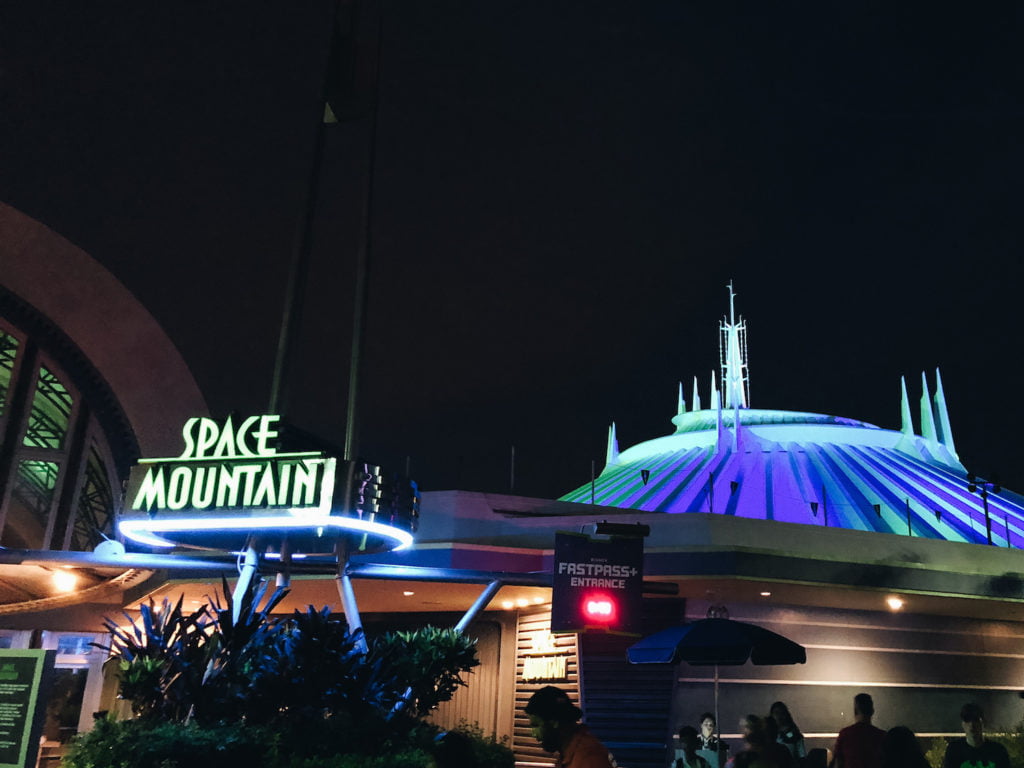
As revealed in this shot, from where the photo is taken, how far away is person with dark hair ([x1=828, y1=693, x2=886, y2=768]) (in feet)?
26.9

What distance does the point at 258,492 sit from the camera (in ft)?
44.8

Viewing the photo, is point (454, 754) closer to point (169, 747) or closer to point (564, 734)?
point (564, 734)

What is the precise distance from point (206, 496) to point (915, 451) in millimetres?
37502

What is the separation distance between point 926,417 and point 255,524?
137 ft

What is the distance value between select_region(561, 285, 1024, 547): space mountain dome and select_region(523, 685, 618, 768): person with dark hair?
70.1ft

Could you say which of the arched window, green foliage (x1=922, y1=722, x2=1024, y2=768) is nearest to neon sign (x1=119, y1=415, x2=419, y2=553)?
the arched window

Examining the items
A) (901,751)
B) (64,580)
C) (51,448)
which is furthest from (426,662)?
(51,448)

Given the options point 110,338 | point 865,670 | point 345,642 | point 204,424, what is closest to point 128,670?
point 345,642

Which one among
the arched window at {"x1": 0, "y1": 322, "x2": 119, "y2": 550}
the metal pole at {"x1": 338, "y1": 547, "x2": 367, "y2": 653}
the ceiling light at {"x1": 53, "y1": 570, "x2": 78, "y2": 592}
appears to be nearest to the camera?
the metal pole at {"x1": 338, "y1": 547, "x2": 367, "y2": 653}

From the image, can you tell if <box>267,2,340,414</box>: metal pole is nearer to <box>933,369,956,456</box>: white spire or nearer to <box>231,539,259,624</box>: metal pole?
<box>231,539,259,624</box>: metal pole

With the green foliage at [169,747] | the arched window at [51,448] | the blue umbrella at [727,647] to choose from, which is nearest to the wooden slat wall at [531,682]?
the blue umbrella at [727,647]

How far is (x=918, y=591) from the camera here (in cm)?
1906

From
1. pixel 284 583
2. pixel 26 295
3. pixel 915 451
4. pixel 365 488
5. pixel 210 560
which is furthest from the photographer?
pixel 915 451

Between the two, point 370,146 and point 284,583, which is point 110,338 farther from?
point 284,583
